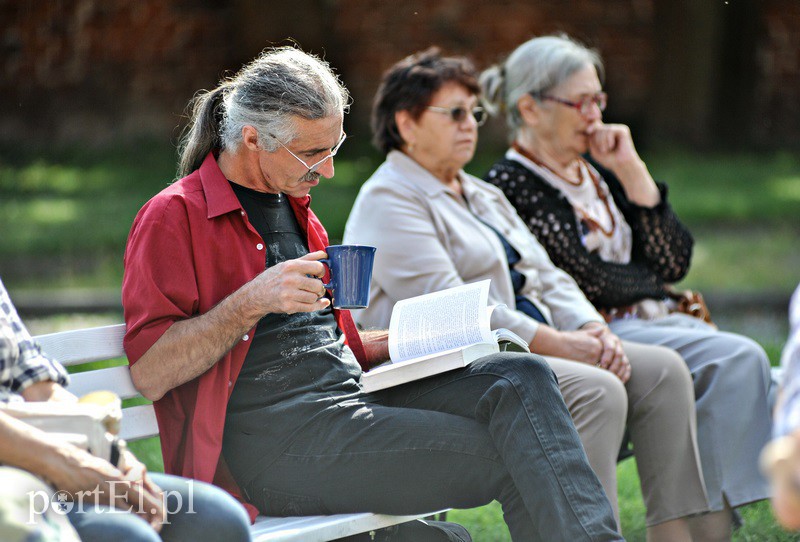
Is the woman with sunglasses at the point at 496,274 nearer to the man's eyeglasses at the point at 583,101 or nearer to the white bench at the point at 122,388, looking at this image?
the man's eyeglasses at the point at 583,101

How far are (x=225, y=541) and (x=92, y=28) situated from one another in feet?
36.2

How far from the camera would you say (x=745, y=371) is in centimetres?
378

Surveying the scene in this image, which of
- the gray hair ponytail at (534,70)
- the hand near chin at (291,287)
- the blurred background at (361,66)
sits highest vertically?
the gray hair ponytail at (534,70)

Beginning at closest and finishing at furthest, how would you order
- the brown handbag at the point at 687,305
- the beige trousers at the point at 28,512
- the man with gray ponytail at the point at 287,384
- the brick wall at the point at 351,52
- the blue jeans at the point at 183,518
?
the beige trousers at the point at 28,512 < the blue jeans at the point at 183,518 < the man with gray ponytail at the point at 287,384 < the brown handbag at the point at 687,305 < the brick wall at the point at 351,52

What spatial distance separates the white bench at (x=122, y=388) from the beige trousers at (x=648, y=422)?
2.47ft

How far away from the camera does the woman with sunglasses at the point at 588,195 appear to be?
13.6 ft

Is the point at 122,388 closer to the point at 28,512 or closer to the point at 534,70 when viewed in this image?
the point at 28,512

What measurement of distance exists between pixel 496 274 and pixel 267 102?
1.16 meters

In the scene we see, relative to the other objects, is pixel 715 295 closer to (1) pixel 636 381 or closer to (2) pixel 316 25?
(1) pixel 636 381

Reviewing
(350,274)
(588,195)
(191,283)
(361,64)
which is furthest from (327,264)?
(361,64)

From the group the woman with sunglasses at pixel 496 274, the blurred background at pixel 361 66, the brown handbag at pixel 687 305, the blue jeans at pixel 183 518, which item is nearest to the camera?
the blue jeans at pixel 183 518

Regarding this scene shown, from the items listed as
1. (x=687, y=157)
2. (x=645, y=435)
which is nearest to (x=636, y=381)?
(x=645, y=435)

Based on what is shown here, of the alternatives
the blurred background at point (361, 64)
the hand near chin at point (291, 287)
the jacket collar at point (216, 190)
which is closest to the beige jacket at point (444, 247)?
Answer: the jacket collar at point (216, 190)

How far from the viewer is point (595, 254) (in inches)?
165
